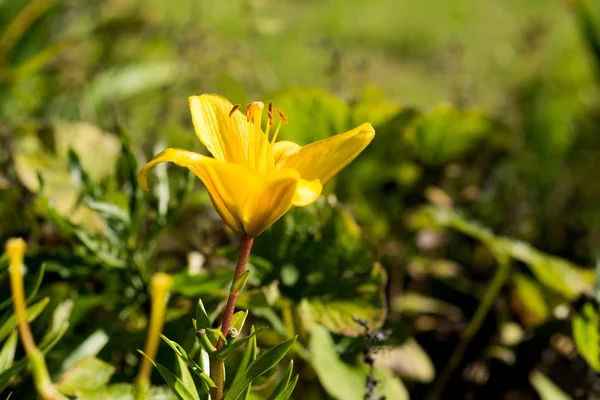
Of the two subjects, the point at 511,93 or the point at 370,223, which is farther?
the point at 511,93

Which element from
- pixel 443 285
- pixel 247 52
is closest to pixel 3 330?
pixel 443 285

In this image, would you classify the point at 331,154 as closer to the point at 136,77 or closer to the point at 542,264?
the point at 542,264

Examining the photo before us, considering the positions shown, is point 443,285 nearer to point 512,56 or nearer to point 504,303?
point 504,303

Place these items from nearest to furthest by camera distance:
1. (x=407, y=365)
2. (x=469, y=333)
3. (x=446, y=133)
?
(x=407, y=365) → (x=469, y=333) → (x=446, y=133)

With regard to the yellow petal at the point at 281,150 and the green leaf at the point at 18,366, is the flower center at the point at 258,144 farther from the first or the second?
the green leaf at the point at 18,366

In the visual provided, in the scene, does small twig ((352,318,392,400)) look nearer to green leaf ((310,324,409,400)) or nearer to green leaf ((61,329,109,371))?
green leaf ((310,324,409,400))

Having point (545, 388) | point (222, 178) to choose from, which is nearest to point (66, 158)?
point (222, 178)
